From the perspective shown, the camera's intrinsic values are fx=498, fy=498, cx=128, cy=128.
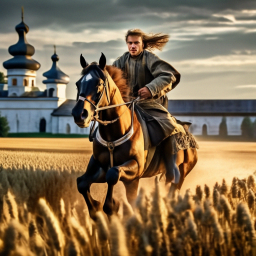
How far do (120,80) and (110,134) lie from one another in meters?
0.64

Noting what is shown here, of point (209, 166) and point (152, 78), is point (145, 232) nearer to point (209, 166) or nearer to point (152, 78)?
Result: point (152, 78)

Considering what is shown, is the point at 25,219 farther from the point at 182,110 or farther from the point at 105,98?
the point at 182,110

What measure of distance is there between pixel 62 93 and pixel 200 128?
85.6ft

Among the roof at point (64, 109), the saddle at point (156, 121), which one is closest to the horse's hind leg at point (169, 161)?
the saddle at point (156, 121)

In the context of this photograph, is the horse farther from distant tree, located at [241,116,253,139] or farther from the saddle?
distant tree, located at [241,116,253,139]

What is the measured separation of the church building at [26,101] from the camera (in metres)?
80.5

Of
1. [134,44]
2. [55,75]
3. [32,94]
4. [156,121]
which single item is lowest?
[156,121]

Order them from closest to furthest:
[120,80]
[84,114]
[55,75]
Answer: [84,114] → [120,80] → [55,75]

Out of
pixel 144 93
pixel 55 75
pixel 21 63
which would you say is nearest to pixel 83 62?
pixel 144 93

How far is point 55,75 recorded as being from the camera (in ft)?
283

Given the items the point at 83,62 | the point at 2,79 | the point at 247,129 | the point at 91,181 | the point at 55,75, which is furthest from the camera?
the point at 2,79

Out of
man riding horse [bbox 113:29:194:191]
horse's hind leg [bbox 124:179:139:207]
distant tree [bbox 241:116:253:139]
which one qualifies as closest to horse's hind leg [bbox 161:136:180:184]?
man riding horse [bbox 113:29:194:191]

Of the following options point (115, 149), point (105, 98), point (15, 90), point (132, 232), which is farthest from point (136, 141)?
point (15, 90)

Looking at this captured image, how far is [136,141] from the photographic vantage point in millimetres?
5336
